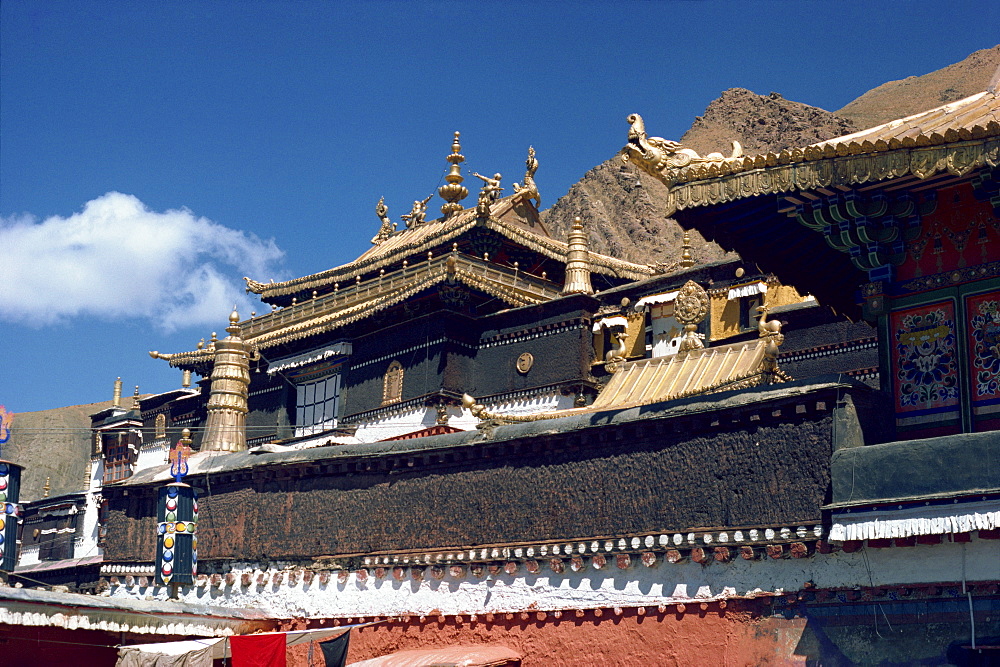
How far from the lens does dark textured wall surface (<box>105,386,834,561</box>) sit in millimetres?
11062

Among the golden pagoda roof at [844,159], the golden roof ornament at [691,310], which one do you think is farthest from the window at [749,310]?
the golden pagoda roof at [844,159]

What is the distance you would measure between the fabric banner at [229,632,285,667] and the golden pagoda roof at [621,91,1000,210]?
658cm

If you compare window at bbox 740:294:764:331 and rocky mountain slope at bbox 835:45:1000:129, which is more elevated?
rocky mountain slope at bbox 835:45:1000:129

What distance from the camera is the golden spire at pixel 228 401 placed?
871 inches

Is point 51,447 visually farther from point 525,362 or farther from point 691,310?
point 691,310

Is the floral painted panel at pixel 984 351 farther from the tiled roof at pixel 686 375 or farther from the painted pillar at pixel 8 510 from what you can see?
the painted pillar at pixel 8 510

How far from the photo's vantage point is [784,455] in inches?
433

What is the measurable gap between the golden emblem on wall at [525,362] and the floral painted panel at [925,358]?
1369cm

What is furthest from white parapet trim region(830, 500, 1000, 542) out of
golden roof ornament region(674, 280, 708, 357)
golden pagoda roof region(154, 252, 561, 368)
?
golden pagoda roof region(154, 252, 561, 368)

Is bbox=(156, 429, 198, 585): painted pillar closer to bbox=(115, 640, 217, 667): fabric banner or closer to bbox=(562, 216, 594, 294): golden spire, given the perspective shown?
bbox=(115, 640, 217, 667): fabric banner

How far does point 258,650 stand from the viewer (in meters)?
13.1

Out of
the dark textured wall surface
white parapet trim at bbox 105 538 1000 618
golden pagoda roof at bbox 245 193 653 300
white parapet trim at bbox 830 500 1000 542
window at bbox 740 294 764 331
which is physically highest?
golden pagoda roof at bbox 245 193 653 300

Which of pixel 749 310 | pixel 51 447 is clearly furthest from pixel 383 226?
pixel 51 447

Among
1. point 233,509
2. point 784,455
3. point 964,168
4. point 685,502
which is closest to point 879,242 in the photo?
point 964,168
